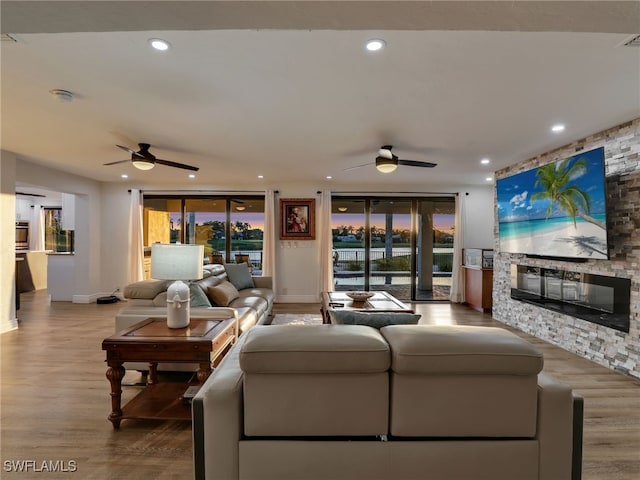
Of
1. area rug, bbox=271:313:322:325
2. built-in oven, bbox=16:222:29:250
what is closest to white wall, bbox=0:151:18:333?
area rug, bbox=271:313:322:325

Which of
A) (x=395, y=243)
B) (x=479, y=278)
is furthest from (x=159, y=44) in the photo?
(x=479, y=278)

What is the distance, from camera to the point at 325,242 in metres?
6.73

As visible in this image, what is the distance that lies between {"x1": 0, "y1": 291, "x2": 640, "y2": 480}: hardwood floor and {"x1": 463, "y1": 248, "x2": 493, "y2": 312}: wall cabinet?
6.33ft

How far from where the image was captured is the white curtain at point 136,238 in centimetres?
674

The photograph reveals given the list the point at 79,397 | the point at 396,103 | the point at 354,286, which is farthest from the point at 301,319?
the point at 396,103

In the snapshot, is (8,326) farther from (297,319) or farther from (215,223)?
(297,319)

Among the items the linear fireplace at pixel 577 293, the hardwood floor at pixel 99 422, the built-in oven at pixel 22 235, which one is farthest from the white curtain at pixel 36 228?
the linear fireplace at pixel 577 293

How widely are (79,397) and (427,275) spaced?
20.5 feet

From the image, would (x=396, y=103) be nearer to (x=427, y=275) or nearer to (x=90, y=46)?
(x=90, y=46)

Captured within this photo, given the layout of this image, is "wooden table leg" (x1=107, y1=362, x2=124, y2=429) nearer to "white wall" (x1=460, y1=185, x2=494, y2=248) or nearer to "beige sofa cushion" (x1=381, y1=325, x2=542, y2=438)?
"beige sofa cushion" (x1=381, y1=325, x2=542, y2=438)

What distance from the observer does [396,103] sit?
2820 millimetres

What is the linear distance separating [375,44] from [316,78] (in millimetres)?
560

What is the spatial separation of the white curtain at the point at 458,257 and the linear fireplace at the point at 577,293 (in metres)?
1.76

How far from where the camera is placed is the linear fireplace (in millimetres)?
3307
